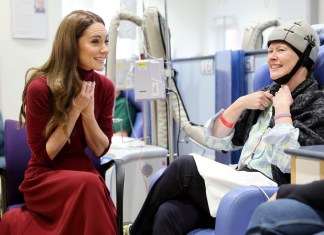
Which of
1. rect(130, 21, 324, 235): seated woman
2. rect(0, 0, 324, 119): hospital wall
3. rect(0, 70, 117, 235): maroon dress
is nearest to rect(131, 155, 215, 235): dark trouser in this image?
rect(130, 21, 324, 235): seated woman

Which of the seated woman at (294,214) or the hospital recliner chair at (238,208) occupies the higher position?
the seated woman at (294,214)

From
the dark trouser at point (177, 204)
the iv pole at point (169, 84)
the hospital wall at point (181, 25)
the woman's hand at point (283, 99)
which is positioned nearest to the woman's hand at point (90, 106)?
the dark trouser at point (177, 204)

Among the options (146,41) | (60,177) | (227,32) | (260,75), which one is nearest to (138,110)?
(146,41)

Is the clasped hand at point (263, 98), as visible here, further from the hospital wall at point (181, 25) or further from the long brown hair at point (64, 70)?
the hospital wall at point (181, 25)

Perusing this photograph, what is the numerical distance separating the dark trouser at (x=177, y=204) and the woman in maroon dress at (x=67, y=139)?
148 mm

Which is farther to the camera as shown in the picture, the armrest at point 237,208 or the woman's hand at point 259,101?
the woman's hand at point 259,101

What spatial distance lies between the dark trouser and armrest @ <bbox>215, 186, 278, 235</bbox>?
21 centimetres

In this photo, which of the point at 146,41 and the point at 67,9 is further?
the point at 67,9

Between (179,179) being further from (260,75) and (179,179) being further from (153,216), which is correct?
(260,75)

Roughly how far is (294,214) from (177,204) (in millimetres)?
743

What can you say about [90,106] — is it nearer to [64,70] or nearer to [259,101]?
[64,70]

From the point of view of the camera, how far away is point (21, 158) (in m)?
2.12

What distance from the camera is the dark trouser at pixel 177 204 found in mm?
1761

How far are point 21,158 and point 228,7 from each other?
5.33 meters
